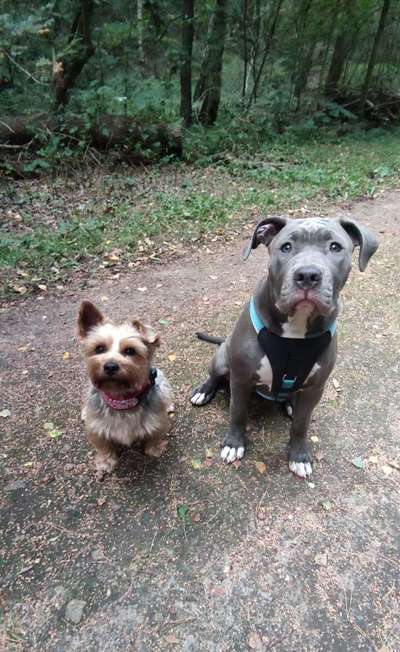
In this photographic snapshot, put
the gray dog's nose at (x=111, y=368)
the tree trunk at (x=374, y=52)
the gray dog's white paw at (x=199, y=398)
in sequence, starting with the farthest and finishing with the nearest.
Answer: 1. the tree trunk at (x=374, y=52)
2. the gray dog's white paw at (x=199, y=398)
3. the gray dog's nose at (x=111, y=368)

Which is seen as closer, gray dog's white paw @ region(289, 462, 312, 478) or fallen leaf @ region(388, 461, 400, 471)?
gray dog's white paw @ region(289, 462, 312, 478)

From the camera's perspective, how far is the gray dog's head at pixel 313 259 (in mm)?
2189

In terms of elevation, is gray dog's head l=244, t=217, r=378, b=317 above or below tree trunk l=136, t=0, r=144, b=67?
below

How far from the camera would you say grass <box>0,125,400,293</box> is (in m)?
5.96

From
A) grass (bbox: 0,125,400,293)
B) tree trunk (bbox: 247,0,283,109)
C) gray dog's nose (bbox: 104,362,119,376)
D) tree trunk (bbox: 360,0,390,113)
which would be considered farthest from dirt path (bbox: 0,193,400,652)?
tree trunk (bbox: 360,0,390,113)

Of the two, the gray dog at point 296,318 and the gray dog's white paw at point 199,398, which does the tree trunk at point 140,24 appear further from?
the gray dog's white paw at point 199,398

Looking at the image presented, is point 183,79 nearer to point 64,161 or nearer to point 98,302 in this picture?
point 64,161

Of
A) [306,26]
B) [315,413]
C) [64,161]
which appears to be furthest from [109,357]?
[306,26]

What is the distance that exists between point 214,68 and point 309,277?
513 inches

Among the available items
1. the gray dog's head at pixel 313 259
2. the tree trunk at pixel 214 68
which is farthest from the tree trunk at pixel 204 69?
the gray dog's head at pixel 313 259

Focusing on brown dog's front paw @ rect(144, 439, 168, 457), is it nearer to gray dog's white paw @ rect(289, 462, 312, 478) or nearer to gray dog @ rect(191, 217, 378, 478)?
gray dog @ rect(191, 217, 378, 478)

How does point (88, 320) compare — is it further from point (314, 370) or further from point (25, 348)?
point (25, 348)

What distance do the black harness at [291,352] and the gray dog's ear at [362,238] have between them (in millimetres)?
474

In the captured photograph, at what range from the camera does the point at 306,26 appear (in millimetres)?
14570
